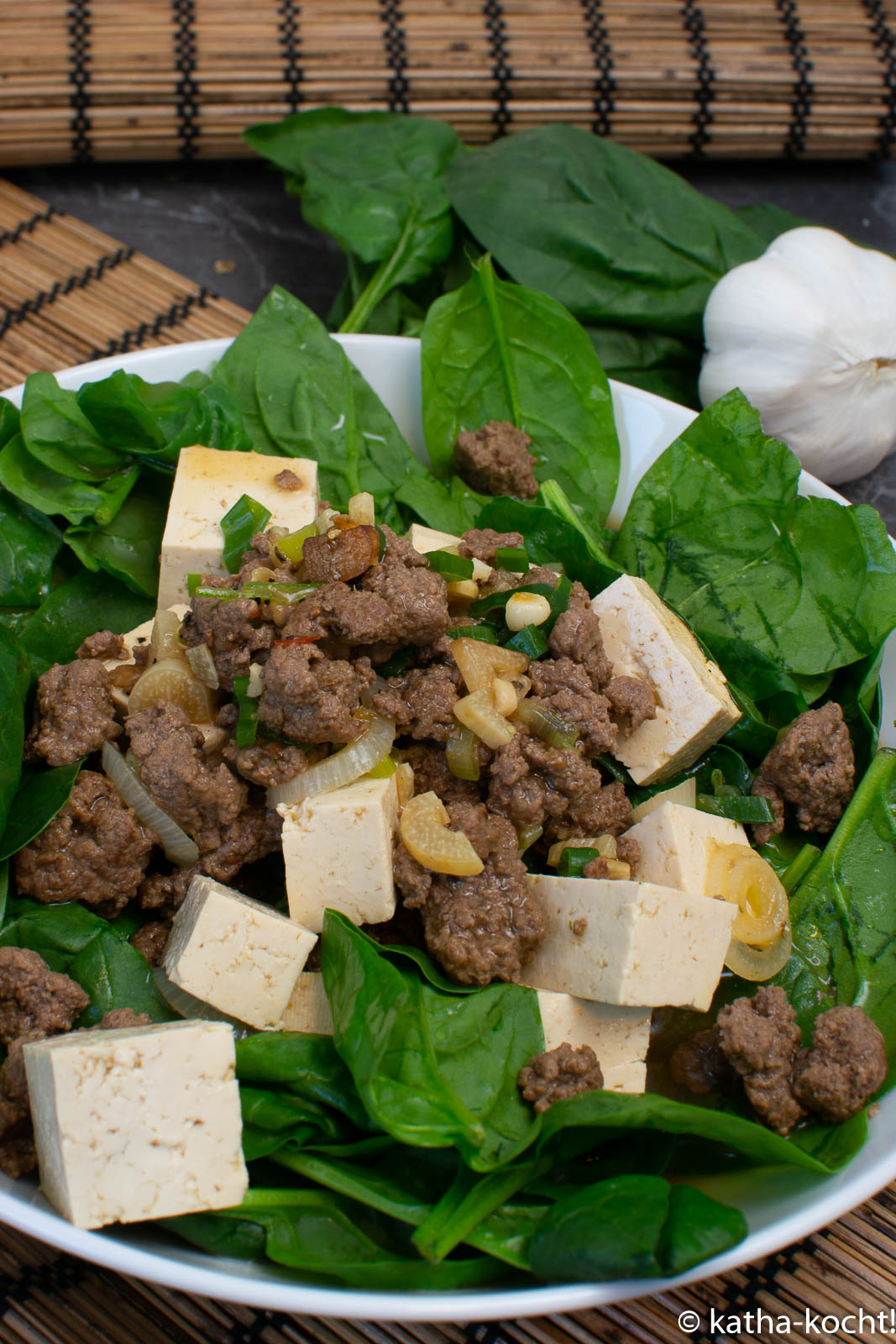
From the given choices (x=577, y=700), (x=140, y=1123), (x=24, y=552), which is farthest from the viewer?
(x=24, y=552)

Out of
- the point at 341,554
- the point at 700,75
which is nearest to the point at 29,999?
the point at 341,554

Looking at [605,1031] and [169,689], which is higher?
[169,689]

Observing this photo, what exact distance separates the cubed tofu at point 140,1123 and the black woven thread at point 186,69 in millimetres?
3899

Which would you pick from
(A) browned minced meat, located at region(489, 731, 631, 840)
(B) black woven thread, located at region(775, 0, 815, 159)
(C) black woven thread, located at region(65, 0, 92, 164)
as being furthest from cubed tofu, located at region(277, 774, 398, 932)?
(B) black woven thread, located at region(775, 0, 815, 159)

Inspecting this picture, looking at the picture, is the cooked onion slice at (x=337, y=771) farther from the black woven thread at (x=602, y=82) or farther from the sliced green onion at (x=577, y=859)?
the black woven thread at (x=602, y=82)

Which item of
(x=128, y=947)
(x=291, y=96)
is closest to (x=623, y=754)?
(x=128, y=947)

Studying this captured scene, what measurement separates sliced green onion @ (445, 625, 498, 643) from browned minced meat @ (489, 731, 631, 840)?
27cm

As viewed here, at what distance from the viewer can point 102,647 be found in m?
2.86

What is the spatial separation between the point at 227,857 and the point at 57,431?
1339 mm

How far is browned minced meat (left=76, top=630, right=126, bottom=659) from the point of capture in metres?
2.86

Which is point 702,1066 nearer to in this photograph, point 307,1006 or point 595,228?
point 307,1006

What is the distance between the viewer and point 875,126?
4902 mm

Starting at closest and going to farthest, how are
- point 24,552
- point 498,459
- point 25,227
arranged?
point 24,552 → point 498,459 → point 25,227

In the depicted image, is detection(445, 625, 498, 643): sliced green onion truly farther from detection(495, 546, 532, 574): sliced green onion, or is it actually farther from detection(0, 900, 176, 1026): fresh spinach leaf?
detection(0, 900, 176, 1026): fresh spinach leaf
